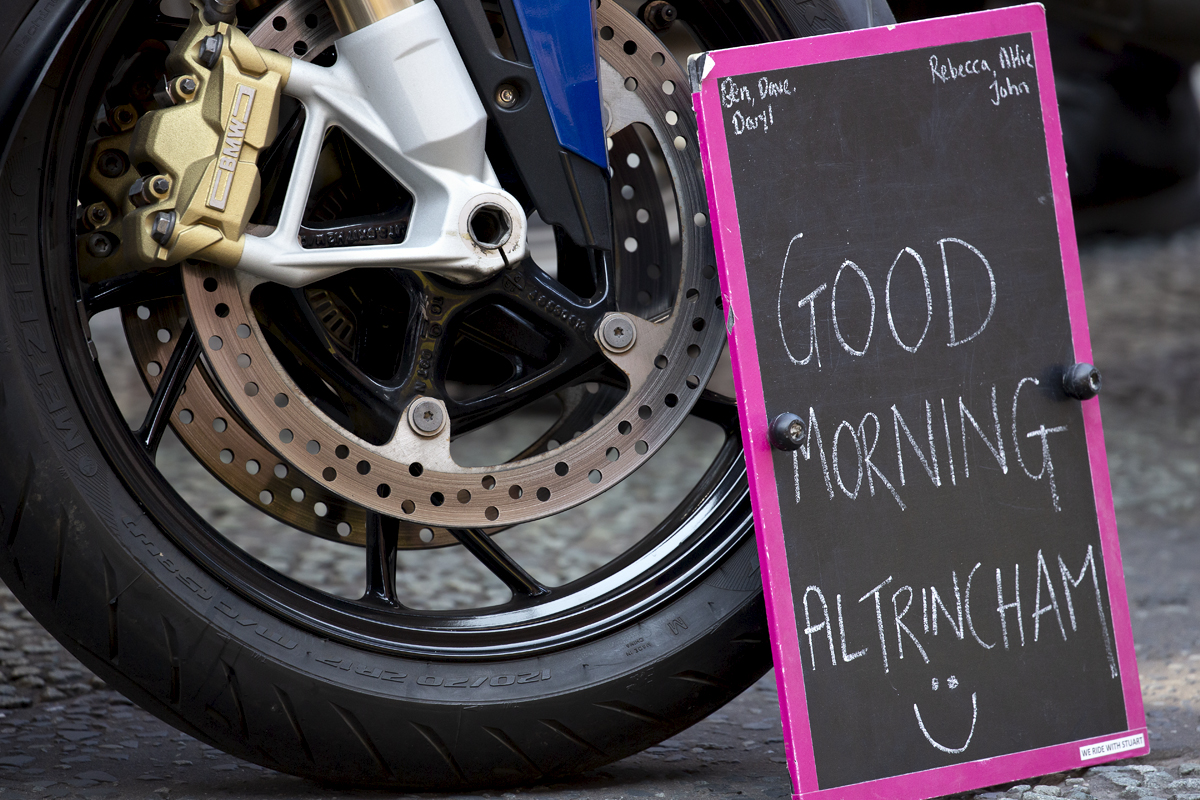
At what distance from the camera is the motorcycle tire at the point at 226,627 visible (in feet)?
4.08

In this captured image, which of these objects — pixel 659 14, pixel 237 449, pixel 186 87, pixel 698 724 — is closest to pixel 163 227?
pixel 186 87

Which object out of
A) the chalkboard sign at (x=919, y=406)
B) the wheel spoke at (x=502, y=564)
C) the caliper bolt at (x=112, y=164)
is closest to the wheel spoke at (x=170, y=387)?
the caliper bolt at (x=112, y=164)

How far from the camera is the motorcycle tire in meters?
1.24

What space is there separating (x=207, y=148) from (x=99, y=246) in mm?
231

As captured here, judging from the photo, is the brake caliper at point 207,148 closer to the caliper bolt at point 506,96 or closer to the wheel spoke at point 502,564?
the caliper bolt at point 506,96

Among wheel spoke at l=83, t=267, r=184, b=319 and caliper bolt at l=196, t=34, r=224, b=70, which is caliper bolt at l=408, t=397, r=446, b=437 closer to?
wheel spoke at l=83, t=267, r=184, b=319

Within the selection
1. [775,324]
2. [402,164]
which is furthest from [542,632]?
[402,164]

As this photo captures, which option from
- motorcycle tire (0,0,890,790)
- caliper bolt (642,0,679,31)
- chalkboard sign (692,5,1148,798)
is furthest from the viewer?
caliper bolt (642,0,679,31)

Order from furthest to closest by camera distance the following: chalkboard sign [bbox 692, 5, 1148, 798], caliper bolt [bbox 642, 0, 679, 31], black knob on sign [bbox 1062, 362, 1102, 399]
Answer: caliper bolt [bbox 642, 0, 679, 31] < black knob on sign [bbox 1062, 362, 1102, 399] < chalkboard sign [bbox 692, 5, 1148, 798]

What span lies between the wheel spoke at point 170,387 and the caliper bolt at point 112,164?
215 millimetres

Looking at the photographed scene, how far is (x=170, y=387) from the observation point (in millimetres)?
1397

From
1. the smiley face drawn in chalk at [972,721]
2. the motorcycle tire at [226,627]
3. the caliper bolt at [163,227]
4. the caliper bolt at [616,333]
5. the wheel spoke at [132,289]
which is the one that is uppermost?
the caliper bolt at [163,227]

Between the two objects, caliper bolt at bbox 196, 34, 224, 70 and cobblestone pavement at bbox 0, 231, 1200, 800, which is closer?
caliper bolt at bbox 196, 34, 224, 70

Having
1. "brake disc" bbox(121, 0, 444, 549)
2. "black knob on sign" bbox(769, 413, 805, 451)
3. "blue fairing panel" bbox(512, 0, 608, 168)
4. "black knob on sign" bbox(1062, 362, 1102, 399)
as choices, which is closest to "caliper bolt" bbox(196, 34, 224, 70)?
"brake disc" bbox(121, 0, 444, 549)
